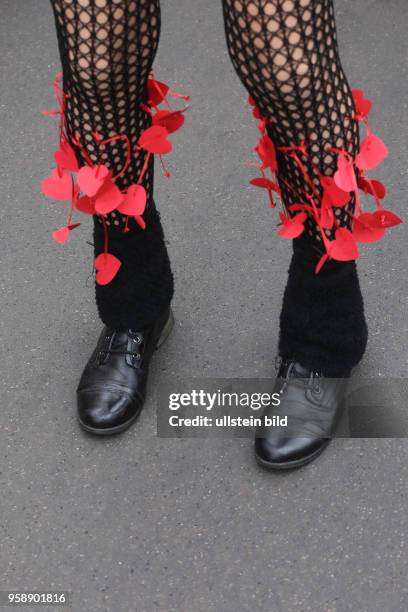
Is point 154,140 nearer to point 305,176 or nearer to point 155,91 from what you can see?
point 155,91

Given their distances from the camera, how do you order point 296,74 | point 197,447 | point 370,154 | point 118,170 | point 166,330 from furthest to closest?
→ point 166,330
point 197,447
point 118,170
point 370,154
point 296,74

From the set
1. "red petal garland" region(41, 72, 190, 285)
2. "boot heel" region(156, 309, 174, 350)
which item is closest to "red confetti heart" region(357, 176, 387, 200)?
"red petal garland" region(41, 72, 190, 285)

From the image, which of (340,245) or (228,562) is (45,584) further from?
(340,245)

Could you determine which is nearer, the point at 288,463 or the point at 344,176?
the point at 344,176

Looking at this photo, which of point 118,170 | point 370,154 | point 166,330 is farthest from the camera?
point 166,330

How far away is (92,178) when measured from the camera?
131cm

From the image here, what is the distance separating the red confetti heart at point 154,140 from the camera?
4.43 ft

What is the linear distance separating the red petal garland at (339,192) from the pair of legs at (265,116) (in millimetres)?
11

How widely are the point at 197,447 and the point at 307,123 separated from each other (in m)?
0.61

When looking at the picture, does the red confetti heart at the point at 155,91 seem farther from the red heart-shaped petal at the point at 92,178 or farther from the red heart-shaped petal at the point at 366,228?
the red heart-shaped petal at the point at 366,228

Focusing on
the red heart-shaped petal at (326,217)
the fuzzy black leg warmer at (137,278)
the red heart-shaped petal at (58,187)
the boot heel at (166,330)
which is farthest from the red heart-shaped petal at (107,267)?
the red heart-shaped petal at (326,217)

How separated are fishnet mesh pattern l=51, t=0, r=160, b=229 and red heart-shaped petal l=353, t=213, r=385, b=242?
0.37m

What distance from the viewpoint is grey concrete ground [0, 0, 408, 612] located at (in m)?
1.33

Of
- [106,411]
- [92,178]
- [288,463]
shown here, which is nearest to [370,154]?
[92,178]
